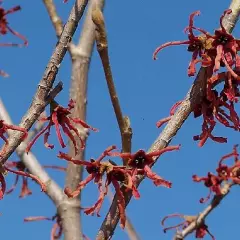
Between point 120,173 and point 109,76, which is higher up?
point 109,76

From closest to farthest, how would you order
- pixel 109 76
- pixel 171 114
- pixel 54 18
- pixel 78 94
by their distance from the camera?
pixel 109 76 → pixel 171 114 → pixel 78 94 → pixel 54 18

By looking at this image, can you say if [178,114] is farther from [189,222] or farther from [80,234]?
[189,222]

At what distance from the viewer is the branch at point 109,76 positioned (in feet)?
5.22

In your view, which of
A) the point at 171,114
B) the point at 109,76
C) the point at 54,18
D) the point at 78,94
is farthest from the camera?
the point at 54,18

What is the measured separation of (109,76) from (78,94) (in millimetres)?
1897

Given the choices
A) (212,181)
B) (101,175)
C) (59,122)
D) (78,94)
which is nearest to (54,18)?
(78,94)

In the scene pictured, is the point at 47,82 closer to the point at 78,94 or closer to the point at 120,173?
the point at 120,173

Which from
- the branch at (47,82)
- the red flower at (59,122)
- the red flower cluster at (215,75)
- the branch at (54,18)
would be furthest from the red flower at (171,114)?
the branch at (54,18)

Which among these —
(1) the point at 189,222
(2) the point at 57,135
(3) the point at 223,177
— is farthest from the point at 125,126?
(1) the point at 189,222

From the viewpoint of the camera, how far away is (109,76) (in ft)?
5.46

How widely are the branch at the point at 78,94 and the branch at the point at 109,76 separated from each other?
1244 mm

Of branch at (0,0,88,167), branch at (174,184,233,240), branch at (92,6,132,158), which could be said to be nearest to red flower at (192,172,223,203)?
branch at (174,184,233,240)

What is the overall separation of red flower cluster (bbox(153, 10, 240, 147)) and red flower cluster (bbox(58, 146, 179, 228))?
0.20 metres

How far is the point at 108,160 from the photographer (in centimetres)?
180
